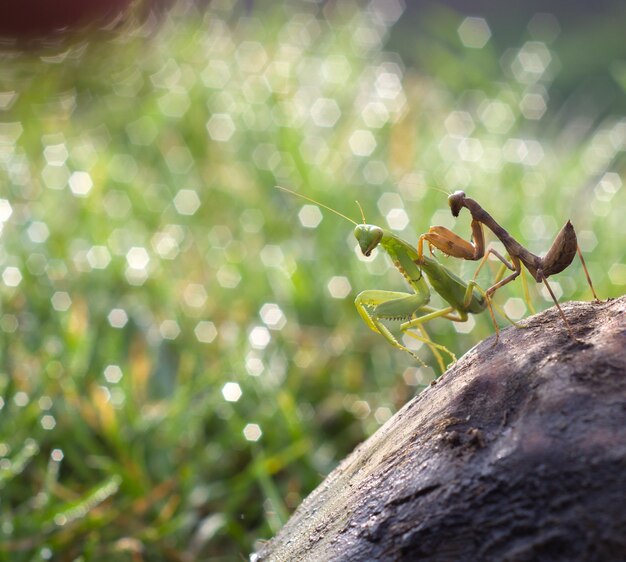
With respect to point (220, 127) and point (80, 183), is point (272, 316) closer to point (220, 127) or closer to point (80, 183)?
point (80, 183)

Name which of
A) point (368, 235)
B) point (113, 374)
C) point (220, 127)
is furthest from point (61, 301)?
point (220, 127)

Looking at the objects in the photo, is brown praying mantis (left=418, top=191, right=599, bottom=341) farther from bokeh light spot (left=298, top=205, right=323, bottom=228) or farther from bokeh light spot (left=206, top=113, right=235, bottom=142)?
bokeh light spot (left=206, top=113, right=235, bottom=142)

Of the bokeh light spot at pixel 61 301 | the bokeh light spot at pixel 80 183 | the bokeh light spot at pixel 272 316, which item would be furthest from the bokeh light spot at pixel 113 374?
the bokeh light spot at pixel 80 183

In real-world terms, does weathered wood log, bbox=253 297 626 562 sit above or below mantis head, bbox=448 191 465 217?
below

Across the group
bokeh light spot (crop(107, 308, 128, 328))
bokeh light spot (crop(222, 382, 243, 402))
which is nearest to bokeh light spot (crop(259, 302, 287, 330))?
bokeh light spot (crop(222, 382, 243, 402))

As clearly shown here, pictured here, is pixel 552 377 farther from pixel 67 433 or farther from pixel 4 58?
pixel 4 58

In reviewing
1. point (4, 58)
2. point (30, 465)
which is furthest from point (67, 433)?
point (4, 58)
